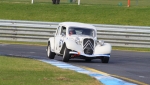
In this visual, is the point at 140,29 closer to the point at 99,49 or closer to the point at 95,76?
the point at 99,49

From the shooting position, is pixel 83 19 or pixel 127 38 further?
pixel 83 19

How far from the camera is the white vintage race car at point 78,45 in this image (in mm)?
19344

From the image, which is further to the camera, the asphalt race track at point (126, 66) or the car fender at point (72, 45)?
the car fender at point (72, 45)

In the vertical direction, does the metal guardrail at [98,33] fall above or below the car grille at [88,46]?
below

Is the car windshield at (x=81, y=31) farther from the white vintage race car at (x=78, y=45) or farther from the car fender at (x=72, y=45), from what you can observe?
the car fender at (x=72, y=45)

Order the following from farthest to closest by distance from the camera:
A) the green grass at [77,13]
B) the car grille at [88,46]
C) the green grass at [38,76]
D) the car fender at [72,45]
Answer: the green grass at [77,13] < the car grille at [88,46] < the car fender at [72,45] < the green grass at [38,76]

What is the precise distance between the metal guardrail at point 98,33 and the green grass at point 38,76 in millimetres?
13523

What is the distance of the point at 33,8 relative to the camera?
1439 inches

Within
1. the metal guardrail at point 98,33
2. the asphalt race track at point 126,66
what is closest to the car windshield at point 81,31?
the asphalt race track at point 126,66

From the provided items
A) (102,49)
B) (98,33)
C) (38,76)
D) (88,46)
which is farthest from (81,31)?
(98,33)

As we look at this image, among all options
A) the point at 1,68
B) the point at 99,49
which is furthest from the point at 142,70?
the point at 1,68

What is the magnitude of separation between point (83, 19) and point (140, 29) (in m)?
6.32

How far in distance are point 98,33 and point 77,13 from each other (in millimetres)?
6565

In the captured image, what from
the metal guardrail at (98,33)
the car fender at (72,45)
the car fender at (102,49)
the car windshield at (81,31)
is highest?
the car windshield at (81,31)
